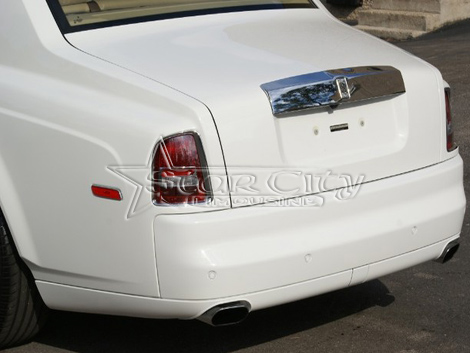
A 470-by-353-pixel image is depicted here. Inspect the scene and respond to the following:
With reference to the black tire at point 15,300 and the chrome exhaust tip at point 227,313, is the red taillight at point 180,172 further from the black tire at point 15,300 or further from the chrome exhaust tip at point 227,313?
the black tire at point 15,300

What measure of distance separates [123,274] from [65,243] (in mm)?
294

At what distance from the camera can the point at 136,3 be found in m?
4.85

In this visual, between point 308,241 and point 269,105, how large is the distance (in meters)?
0.52

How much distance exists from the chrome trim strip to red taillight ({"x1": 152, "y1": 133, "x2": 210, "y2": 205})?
1.14 ft

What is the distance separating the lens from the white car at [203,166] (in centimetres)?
398

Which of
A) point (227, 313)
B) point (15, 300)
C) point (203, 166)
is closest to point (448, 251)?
point (227, 313)

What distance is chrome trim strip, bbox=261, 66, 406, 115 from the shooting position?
13.5 feet

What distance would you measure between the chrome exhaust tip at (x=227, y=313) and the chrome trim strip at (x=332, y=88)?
709 millimetres

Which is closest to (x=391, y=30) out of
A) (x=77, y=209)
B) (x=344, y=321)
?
(x=344, y=321)

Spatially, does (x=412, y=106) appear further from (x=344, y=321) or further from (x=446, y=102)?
(x=344, y=321)

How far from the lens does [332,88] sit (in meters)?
4.19

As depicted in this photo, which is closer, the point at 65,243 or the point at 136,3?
the point at 65,243

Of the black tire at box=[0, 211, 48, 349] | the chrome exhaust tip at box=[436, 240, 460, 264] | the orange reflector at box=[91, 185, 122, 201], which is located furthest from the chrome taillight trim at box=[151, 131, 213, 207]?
the chrome exhaust tip at box=[436, 240, 460, 264]

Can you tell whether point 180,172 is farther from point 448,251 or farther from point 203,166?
point 448,251
